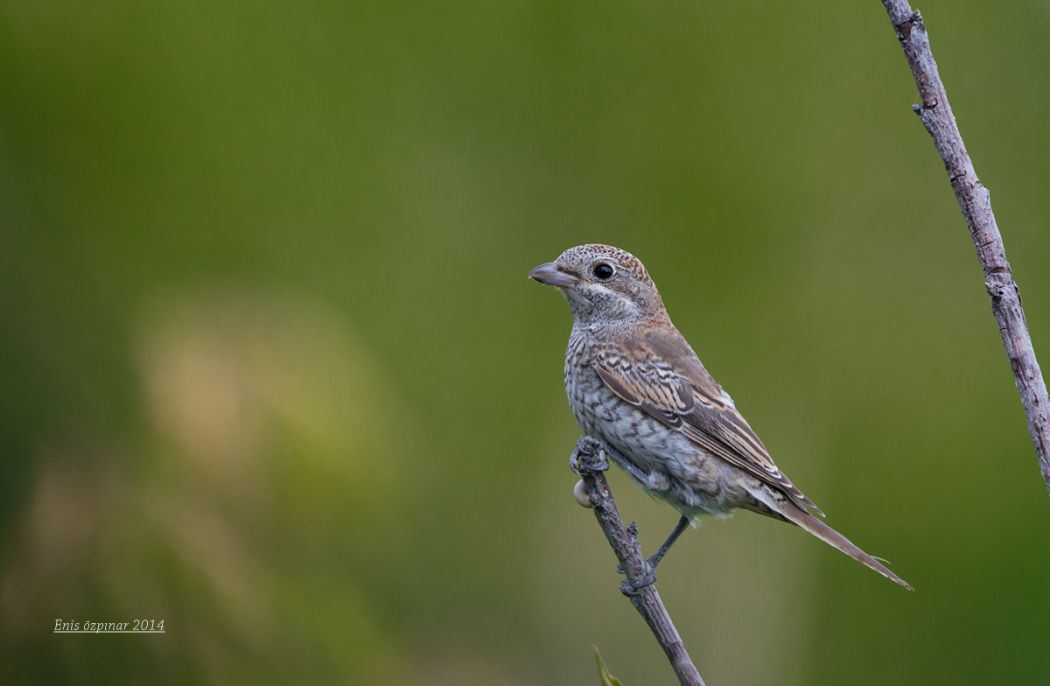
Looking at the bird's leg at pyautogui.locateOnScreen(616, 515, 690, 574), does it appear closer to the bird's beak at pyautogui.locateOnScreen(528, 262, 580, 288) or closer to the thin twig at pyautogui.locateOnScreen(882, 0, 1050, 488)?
the bird's beak at pyautogui.locateOnScreen(528, 262, 580, 288)

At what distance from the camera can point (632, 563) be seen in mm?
2059

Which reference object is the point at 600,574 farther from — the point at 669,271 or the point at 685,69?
the point at 685,69

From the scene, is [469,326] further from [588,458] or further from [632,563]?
[632,563]

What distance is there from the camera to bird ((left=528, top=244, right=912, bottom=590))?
114 inches

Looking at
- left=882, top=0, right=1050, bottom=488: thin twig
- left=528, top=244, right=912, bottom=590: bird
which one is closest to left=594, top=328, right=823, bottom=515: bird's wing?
left=528, top=244, right=912, bottom=590: bird

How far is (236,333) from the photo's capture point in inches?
144

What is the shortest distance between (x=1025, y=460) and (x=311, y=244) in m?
2.75

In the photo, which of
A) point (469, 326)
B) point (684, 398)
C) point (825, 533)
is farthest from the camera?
point (469, 326)

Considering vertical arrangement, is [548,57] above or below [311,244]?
above

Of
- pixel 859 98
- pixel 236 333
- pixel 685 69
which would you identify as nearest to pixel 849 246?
pixel 859 98

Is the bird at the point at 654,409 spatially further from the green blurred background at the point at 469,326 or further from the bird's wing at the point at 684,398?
the green blurred background at the point at 469,326

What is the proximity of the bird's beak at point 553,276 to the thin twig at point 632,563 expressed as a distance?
3.01 feet

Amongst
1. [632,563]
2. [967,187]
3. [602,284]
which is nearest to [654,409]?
[602,284]

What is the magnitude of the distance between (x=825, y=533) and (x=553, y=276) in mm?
1091
